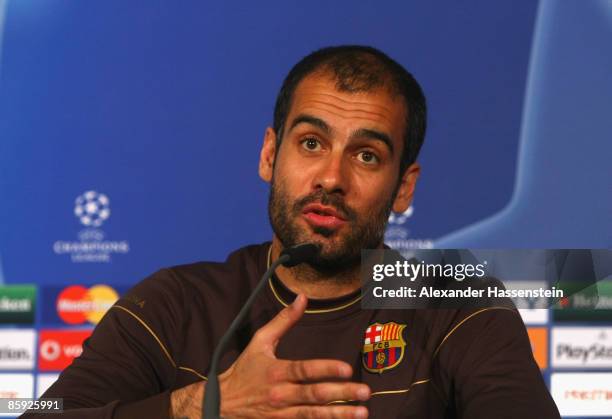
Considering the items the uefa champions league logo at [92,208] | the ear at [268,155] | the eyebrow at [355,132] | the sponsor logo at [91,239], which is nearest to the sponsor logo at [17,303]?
the sponsor logo at [91,239]

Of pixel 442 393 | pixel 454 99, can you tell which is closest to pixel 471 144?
pixel 454 99

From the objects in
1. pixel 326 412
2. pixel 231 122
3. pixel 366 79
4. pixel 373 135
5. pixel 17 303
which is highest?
pixel 231 122

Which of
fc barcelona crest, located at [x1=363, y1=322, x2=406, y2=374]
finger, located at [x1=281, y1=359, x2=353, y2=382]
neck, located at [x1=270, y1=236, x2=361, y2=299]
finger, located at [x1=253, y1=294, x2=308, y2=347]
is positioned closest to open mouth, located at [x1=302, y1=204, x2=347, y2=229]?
neck, located at [x1=270, y1=236, x2=361, y2=299]

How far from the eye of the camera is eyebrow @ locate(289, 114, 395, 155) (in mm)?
1688

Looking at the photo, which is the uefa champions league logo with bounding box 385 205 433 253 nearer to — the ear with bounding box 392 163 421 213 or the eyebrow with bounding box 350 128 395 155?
the ear with bounding box 392 163 421 213

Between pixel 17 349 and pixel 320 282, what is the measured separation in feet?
4.69

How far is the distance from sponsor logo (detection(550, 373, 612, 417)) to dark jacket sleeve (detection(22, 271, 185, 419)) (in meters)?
1.52

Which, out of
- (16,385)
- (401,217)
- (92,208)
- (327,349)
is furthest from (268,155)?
(16,385)

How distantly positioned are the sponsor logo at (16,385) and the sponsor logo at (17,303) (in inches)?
7.2

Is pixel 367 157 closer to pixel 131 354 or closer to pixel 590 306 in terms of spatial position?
pixel 131 354

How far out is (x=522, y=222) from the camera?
108 inches

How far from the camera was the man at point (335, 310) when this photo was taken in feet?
5.09

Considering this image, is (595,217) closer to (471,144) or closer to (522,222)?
(522,222)

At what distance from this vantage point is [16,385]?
8.88 feet
